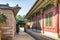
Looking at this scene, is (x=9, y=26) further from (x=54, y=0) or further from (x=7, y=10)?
(x=54, y=0)

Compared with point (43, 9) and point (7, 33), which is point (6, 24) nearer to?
point (7, 33)

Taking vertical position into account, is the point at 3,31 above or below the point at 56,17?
below

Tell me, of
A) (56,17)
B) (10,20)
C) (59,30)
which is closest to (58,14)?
(56,17)

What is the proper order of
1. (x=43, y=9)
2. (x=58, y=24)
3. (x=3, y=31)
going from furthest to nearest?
(x=43, y=9)
(x=58, y=24)
(x=3, y=31)

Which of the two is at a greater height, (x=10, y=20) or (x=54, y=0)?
(x=54, y=0)

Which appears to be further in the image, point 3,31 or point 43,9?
point 43,9

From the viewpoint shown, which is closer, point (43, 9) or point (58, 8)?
point (58, 8)

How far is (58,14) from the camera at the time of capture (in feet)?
47.2

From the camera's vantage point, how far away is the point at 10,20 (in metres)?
13.8

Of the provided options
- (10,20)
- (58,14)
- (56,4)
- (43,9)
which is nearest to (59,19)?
(58,14)

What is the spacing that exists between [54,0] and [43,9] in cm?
664

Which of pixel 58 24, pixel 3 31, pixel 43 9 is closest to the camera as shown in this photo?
pixel 3 31

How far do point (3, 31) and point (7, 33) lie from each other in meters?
0.37

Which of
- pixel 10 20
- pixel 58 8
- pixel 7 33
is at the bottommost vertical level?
pixel 7 33
